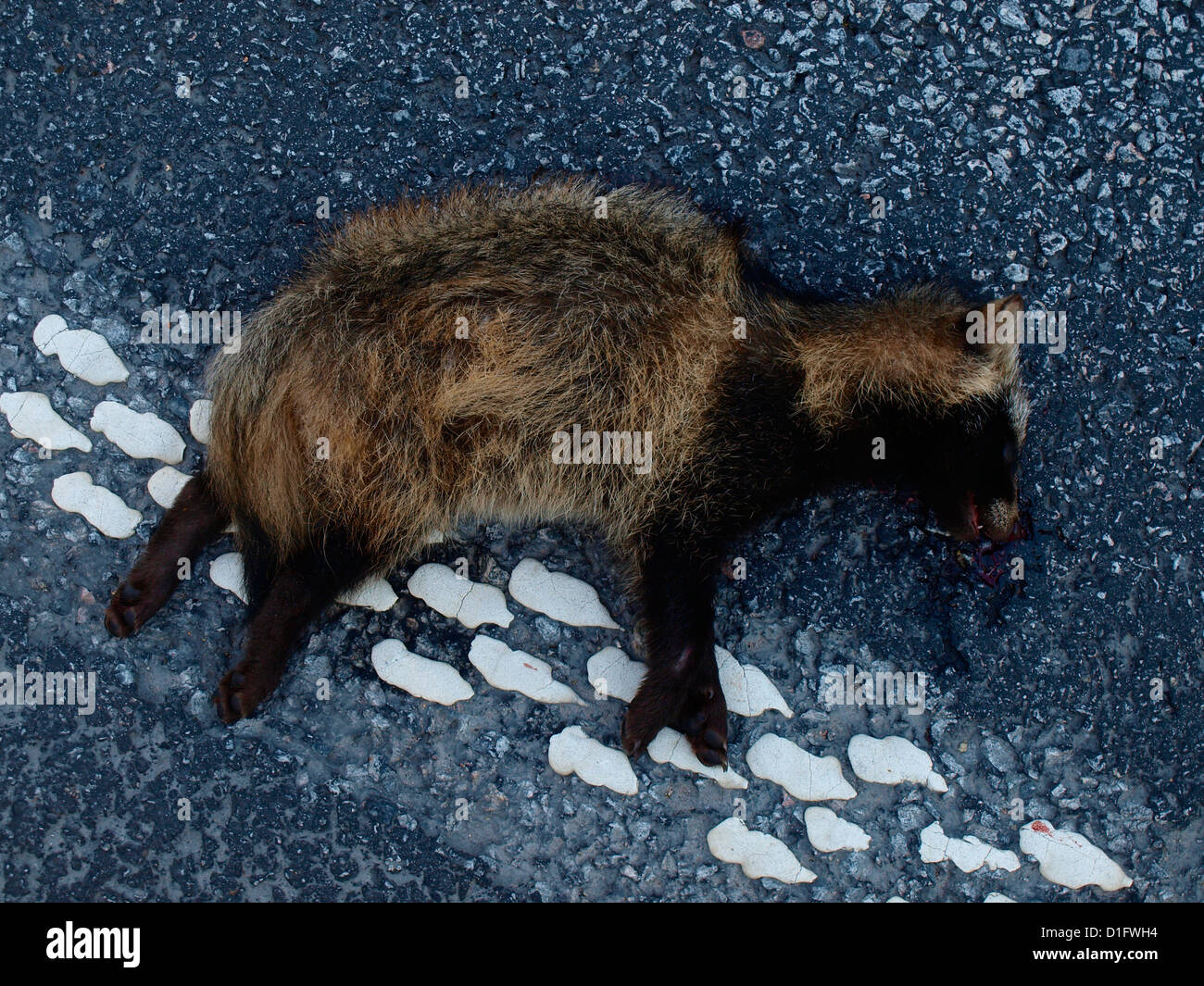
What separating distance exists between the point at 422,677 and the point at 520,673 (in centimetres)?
37

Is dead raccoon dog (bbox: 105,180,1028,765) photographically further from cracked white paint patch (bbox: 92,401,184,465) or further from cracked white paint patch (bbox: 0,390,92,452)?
cracked white paint patch (bbox: 0,390,92,452)

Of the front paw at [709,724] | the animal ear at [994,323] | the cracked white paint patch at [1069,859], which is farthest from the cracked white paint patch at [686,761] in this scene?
the animal ear at [994,323]

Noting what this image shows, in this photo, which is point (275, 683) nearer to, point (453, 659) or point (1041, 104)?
point (453, 659)

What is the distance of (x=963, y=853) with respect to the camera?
3.44 meters

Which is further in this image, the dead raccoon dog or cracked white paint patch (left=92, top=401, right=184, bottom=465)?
cracked white paint patch (left=92, top=401, right=184, bottom=465)

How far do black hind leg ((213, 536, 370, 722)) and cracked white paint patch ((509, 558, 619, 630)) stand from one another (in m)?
0.59

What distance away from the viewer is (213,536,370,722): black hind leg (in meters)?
3.29

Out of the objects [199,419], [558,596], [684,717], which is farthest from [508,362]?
[684,717]

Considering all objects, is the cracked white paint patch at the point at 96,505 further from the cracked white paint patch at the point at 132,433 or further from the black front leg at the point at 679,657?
the black front leg at the point at 679,657

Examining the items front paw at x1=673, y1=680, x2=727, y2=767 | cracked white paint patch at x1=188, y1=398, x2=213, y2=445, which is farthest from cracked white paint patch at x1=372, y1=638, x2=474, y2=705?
cracked white paint patch at x1=188, y1=398, x2=213, y2=445

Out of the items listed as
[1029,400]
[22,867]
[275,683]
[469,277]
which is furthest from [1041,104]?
[22,867]

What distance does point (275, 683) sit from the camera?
3365 mm

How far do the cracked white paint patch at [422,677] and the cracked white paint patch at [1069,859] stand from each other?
7.29 feet
